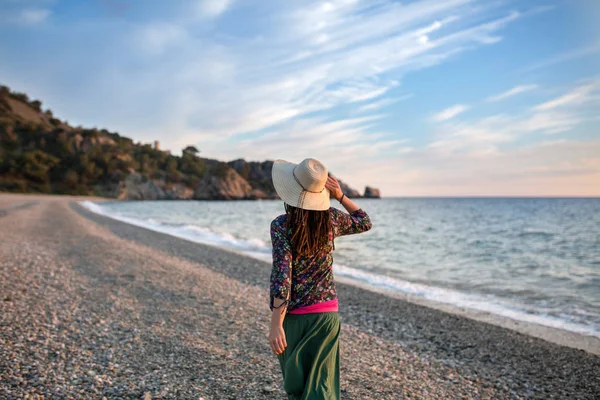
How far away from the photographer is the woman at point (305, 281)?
2.28m

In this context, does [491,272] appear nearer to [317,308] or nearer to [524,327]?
[524,327]

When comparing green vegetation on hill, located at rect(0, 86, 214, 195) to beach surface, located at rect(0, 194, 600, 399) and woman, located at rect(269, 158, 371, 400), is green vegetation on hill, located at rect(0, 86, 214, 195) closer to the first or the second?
beach surface, located at rect(0, 194, 600, 399)

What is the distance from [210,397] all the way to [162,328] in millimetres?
2419

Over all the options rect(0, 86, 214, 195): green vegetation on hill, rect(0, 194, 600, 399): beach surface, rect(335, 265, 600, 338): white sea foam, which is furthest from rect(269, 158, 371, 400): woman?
rect(0, 86, 214, 195): green vegetation on hill

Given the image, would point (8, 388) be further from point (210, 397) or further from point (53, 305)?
point (53, 305)

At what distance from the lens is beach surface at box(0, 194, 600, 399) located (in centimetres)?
407

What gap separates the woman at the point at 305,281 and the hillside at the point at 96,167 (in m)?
90.0

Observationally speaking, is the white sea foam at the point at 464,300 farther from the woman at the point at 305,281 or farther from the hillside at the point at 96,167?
the hillside at the point at 96,167

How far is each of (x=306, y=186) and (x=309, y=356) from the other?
1.05 meters

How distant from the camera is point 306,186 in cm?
225

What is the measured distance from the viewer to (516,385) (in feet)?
15.6

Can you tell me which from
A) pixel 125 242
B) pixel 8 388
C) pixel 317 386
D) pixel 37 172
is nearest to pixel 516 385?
pixel 317 386

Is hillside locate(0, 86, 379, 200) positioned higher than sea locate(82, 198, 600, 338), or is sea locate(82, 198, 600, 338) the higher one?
hillside locate(0, 86, 379, 200)

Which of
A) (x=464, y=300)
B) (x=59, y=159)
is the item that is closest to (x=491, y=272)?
(x=464, y=300)
